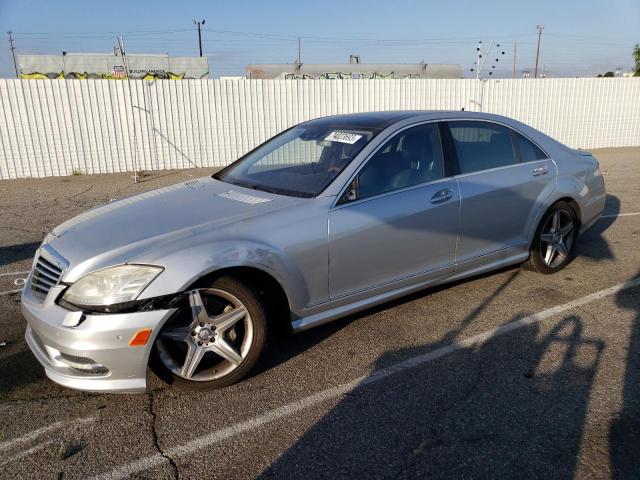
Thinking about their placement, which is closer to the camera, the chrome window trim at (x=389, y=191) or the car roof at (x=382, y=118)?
the chrome window trim at (x=389, y=191)

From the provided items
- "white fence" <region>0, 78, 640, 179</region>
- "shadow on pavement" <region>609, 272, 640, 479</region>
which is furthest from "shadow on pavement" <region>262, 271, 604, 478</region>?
"white fence" <region>0, 78, 640, 179</region>

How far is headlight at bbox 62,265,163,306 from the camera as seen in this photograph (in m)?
2.77

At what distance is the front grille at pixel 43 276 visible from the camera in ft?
9.75

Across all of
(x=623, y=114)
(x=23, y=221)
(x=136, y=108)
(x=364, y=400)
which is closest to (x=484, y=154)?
(x=364, y=400)

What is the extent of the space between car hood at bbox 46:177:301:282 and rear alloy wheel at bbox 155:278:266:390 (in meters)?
0.40

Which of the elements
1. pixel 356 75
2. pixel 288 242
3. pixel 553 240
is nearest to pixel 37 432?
pixel 288 242

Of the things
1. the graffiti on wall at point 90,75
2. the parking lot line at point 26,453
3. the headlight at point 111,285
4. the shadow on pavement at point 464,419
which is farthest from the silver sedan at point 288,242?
the graffiti on wall at point 90,75

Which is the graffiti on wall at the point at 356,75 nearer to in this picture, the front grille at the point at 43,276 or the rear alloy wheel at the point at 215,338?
the front grille at the point at 43,276

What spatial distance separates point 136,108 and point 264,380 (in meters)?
11.1

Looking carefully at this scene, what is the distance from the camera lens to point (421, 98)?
49.6ft

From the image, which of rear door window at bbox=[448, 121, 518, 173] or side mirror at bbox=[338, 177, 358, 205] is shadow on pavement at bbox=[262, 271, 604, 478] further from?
rear door window at bbox=[448, 121, 518, 173]

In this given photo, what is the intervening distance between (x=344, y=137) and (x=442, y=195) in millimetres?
875

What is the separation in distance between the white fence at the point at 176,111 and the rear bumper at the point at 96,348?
1025cm

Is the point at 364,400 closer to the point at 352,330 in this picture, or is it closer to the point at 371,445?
the point at 371,445
